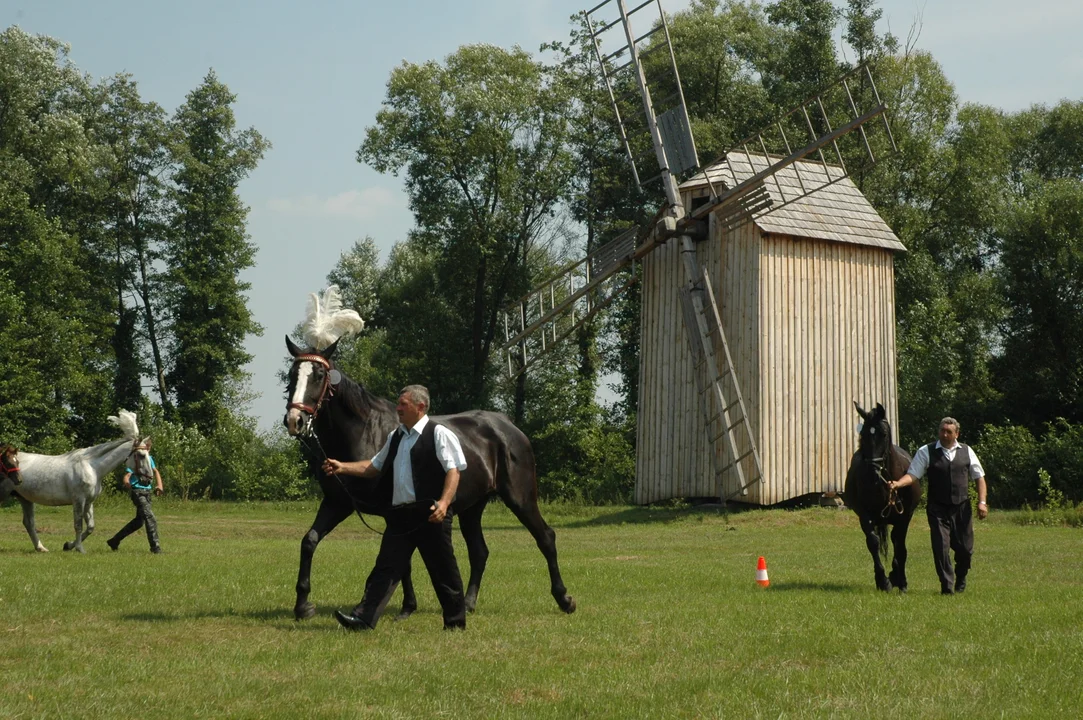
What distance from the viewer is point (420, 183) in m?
44.3

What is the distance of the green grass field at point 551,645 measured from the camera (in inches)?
296

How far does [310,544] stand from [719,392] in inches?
725

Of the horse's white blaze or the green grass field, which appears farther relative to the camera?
the horse's white blaze

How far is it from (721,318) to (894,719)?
23052 mm

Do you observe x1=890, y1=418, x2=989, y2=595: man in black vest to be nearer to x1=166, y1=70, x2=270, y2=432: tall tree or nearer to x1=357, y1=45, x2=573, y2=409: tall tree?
x1=357, y1=45, x2=573, y2=409: tall tree

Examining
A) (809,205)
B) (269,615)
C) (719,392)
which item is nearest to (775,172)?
(809,205)

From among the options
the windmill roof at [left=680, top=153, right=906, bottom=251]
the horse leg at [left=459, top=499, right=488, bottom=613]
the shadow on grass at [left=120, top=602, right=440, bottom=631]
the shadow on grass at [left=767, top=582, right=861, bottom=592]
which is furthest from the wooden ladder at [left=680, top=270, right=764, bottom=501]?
the shadow on grass at [left=120, top=602, right=440, bottom=631]

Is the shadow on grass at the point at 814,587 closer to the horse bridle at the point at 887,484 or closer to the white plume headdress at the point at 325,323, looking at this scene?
the horse bridle at the point at 887,484

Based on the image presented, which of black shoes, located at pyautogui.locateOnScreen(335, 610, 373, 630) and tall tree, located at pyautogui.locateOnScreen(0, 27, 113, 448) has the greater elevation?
tall tree, located at pyautogui.locateOnScreen(0, 27, 113, 448)

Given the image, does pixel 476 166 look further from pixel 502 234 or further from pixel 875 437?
pixel 875 437

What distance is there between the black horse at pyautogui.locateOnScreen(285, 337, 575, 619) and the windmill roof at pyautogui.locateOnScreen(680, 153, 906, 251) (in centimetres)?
1798

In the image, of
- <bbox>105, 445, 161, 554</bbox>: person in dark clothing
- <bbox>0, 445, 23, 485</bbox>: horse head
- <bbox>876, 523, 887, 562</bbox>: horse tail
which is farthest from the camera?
<bbox>0, 445, 23, 485</bbox>: horse head

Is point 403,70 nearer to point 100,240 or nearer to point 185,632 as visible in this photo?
point 100,240

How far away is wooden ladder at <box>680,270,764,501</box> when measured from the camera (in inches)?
1126
